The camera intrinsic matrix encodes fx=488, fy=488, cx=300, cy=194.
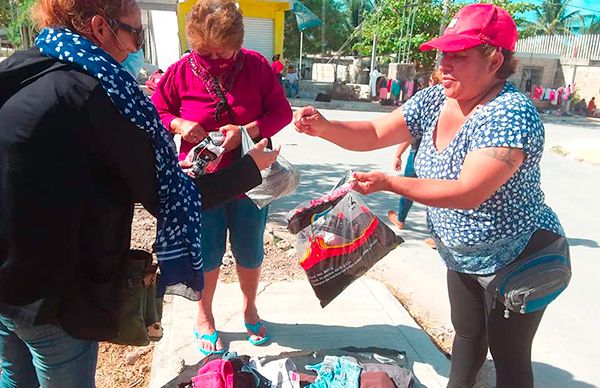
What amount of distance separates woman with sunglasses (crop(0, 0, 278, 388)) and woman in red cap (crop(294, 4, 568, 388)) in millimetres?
982

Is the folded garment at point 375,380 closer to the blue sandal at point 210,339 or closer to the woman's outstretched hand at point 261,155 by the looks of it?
the blue sandal at point 210,339

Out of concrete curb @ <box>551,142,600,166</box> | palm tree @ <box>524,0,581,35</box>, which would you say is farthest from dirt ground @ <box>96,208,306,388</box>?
palm tree @ <box>524,0,581,35</box>

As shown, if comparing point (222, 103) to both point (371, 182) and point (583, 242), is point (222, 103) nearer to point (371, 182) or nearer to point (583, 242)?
point (371, 182)

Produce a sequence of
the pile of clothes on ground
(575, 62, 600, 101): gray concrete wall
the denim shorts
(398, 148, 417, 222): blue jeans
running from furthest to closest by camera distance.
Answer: (575, 62, 600, 101): gray concrete wall < (398, 148, 417, 222): blue jeans < the denim shorts < the pile of clothes on ground

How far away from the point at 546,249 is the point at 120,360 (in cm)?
239

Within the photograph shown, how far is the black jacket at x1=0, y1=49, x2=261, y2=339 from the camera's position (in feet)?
4.31

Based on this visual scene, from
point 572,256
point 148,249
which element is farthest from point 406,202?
point 148,249

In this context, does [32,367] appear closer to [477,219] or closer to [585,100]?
[477,219]

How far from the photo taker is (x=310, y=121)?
244 cm

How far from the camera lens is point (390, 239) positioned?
2.38 m

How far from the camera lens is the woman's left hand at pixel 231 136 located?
2428 millimetres

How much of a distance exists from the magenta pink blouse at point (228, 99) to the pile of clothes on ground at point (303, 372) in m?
1.02

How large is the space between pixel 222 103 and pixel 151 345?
1577mm

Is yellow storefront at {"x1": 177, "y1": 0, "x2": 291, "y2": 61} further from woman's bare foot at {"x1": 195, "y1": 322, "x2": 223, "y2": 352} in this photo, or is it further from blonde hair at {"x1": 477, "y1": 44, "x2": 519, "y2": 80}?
blonde hair at {"x1": 477, "y1": 44, "x2": 519, "y2": 80}
